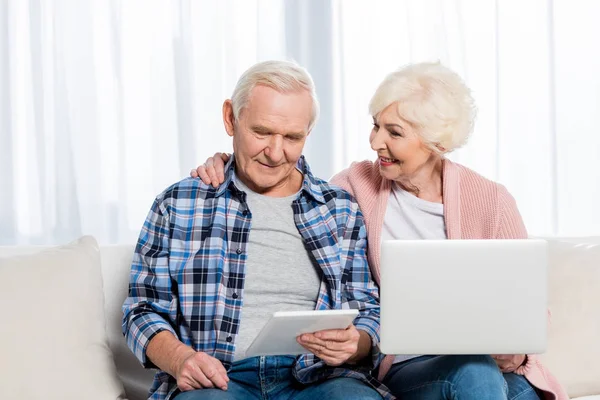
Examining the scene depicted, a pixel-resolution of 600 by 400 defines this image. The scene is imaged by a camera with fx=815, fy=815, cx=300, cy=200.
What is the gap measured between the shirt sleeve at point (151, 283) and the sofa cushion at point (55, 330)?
177 mm

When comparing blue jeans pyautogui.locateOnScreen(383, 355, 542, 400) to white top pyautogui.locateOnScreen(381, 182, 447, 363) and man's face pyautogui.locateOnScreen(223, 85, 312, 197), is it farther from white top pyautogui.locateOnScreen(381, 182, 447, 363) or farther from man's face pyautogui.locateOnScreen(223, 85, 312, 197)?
man's face pyautogui.locateOnScreen(223, 85, 312, 197)

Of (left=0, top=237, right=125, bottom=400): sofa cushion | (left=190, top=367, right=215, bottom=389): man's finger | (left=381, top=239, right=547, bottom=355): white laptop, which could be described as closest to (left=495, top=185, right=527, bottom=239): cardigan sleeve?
(left=381, top=239, right=547, bottom=355): white laptop

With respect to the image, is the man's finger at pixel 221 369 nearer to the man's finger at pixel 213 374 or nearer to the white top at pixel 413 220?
the man's finger at pixel 213 374

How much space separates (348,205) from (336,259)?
0.16 m

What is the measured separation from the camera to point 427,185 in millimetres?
2082

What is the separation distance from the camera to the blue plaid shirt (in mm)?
1845

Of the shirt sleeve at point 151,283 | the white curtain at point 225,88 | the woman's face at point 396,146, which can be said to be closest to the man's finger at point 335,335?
the shirt sleeve at point 151,283

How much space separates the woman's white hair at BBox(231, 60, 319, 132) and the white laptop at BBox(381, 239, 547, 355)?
1.80ft

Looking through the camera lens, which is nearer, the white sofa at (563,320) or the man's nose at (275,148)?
the man's nose at (275,148)

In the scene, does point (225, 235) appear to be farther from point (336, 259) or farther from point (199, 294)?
point (336, 259)

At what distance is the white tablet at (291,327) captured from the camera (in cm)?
150

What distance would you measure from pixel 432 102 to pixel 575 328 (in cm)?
75

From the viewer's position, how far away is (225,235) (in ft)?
6.32

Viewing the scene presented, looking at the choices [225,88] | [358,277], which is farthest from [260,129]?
[225,88]
